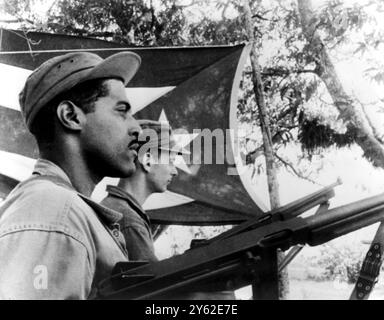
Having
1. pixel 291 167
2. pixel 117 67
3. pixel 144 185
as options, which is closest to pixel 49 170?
pixel 117 67

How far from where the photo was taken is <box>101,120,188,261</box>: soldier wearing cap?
81.9 inches

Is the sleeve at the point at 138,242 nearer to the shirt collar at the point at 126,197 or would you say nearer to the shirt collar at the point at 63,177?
the shirt collar at the point at 126,197

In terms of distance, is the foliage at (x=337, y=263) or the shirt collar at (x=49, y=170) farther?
the foliage at (x=337, y=263)

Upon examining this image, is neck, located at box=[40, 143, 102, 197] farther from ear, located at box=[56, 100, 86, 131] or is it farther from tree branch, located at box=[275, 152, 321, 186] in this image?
tree branch, located at box=[275, 152, 321, 186]

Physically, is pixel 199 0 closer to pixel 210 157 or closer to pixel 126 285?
pixel 210 157

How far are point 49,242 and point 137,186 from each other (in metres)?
0.84

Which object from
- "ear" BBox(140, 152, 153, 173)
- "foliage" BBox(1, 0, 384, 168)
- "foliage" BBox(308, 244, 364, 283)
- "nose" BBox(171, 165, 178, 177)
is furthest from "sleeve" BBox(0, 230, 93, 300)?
"foliage" BBox(1, 0, 384, 168)

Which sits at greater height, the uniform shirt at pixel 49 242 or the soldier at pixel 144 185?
the soldier at pixel 144 185

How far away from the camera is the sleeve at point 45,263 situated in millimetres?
1396

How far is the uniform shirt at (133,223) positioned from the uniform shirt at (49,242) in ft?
1.44

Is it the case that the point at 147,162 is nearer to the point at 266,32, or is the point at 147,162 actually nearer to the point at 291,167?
the point at 291,167

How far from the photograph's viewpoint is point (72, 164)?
68.1 inches

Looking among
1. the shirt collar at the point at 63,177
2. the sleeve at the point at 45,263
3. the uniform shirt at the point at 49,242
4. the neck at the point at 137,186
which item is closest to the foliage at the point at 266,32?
the neck at the point at 137,186
